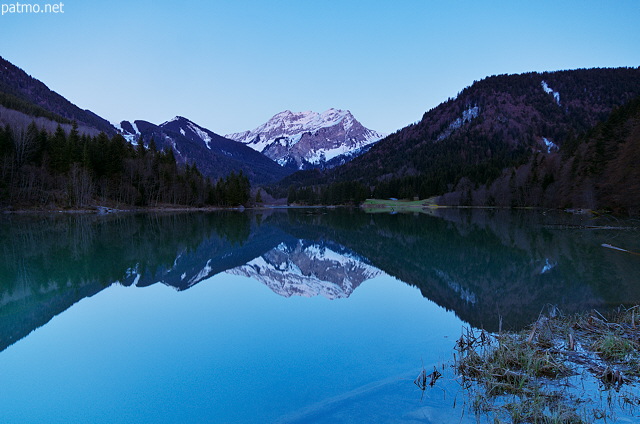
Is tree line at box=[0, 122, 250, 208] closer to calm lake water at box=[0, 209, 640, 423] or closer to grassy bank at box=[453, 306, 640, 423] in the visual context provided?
calm lake water at box=[0, 209, 640, 423]

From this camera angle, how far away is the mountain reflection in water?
11266 mm

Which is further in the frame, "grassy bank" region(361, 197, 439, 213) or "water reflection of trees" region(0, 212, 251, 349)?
"grassy bank" region(361, 197, 439, 213)

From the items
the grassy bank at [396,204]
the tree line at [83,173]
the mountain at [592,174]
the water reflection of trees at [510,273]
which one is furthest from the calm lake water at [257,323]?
the grassy bank at [396,204]

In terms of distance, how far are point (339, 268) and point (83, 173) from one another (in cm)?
5937

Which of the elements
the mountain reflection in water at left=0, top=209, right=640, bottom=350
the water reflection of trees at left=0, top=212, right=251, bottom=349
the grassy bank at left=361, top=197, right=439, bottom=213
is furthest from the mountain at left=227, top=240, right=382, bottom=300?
the grassy bank at left=361, top=197, right=439, bottom=213

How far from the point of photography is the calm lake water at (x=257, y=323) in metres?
5.59

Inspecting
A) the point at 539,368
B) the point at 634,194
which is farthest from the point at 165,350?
the point at 634,194

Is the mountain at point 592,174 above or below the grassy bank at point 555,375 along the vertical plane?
above

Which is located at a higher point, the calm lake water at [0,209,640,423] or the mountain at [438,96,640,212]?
the mountain at [438,96,640,212]

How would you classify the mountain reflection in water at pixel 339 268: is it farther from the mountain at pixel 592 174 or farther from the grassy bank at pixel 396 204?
the grassy bank at pixel 396 204

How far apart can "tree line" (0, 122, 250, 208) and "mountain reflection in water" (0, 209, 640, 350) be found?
1428 inches

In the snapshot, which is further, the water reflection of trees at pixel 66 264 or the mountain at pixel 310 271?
the mountain at pixel 310 271

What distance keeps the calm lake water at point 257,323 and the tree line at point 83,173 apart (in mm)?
46080

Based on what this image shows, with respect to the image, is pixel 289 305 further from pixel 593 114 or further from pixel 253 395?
pixel 593 114
